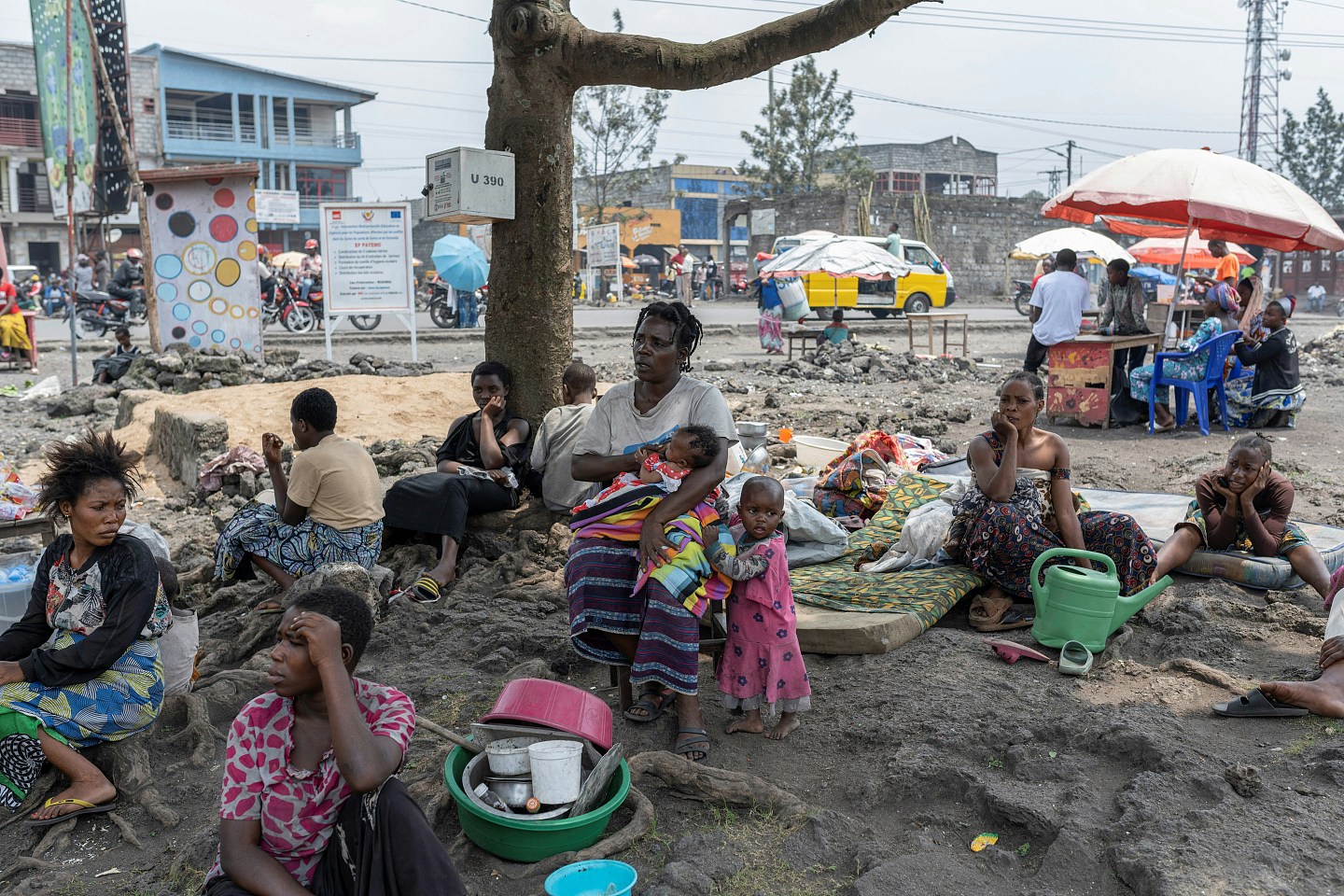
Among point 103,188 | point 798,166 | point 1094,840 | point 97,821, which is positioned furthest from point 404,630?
point 798,166

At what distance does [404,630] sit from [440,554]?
72 cm

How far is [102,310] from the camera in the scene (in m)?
16.9

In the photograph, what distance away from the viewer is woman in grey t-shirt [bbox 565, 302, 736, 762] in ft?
11.1

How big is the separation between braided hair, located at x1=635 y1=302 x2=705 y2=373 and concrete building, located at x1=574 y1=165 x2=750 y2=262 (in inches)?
1753

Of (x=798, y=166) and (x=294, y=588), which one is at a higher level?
(x=798, y=166)

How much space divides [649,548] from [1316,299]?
38.1 m

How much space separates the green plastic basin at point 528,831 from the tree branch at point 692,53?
12.0 feet

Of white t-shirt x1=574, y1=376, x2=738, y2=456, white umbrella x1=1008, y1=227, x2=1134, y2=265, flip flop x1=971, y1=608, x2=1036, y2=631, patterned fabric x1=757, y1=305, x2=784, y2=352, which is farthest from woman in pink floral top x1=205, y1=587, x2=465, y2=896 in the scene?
white umbrella x1=1008, y1=227, x2=1134, y2=265

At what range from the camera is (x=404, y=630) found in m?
4.54

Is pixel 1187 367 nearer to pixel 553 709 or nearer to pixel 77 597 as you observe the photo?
pixel 553 709

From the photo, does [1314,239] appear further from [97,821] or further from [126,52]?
[126,52]

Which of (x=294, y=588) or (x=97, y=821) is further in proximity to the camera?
(x=294, y=588)

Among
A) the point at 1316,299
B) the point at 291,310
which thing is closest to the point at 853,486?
the point at 291,310

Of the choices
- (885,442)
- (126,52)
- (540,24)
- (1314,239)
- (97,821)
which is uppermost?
(126,52)
